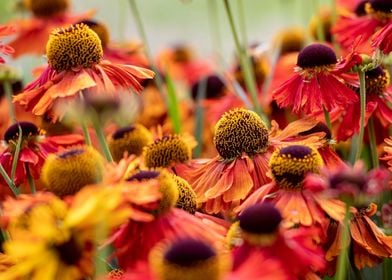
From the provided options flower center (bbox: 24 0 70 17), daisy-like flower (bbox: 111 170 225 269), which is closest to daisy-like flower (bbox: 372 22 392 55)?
daisy-like flower (bbox: 111 170 225 269)

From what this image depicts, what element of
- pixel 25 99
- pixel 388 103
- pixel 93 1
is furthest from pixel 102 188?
pixel 93 1

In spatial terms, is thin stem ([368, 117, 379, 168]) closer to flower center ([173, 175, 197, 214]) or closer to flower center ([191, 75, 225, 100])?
flower center ([173, 175, 197, 214])

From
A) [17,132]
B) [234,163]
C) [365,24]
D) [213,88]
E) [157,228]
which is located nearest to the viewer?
[157,228]

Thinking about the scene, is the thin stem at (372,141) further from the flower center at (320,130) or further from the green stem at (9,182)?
the green stem at (9,182)

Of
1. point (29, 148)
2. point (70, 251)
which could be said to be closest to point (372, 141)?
point (29, 148)

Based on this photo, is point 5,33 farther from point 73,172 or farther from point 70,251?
point 70,251

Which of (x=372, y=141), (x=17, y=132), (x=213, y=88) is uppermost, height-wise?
(x=17, y=132)

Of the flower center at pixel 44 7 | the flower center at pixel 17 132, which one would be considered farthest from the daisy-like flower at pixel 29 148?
the flower center at pixel 44 7
